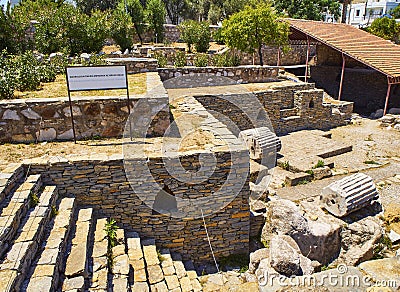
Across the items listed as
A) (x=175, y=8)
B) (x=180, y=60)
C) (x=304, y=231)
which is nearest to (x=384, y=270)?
(x=304, y=231)

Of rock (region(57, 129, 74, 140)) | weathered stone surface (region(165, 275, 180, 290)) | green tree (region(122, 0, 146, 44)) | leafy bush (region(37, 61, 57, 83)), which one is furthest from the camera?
green tree (region(122, 0, 146, 44))

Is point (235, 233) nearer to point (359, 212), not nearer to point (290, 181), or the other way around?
point (359, 212)

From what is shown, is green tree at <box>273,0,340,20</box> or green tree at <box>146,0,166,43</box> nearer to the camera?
green tree at <box>146,0,166,43</box>

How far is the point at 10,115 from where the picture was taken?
18.8 feet

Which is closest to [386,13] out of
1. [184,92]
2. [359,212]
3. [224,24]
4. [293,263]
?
[224,24]

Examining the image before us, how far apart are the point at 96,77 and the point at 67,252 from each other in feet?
9.17

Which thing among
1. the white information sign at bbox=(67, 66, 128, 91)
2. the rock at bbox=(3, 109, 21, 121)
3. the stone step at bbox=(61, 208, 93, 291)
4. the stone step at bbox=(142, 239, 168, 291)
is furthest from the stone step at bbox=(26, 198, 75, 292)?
the rock at bbox=(3, 109, 21, 121)

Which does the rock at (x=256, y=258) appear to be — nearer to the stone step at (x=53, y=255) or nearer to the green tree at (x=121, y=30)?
the stone step at (x=53, y=255)

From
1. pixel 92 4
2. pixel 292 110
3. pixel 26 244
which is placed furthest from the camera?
pixel 92 4

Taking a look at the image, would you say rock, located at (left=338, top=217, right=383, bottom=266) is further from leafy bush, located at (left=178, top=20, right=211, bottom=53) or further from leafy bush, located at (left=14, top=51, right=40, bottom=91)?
leafy bush, located at (left=178, top=20, right=211, bottom=53)

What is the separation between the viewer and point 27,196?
4242 millimetres

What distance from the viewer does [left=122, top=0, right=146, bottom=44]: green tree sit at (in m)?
22.6

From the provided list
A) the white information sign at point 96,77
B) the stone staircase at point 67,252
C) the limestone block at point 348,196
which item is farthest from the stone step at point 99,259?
the limestone block at point 348,196

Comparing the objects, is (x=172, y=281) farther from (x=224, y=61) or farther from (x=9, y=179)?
(x=224, y=61)
